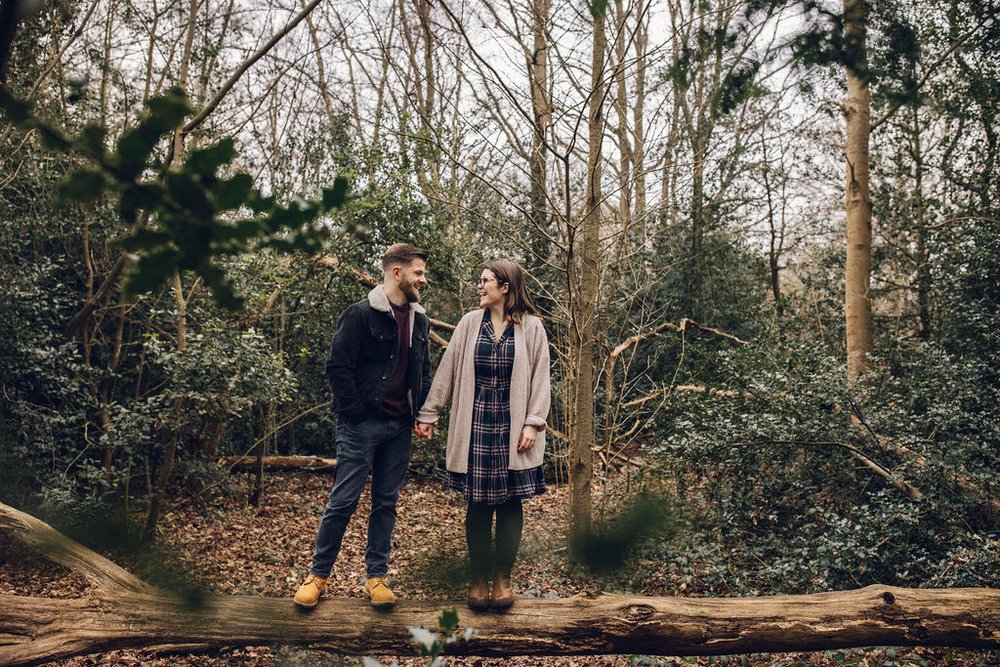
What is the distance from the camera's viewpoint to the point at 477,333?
3371 mm

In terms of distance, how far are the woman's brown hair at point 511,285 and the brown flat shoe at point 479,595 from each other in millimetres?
1242

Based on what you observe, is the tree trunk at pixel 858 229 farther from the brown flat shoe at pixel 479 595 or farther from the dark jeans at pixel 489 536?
the brown flat shoe at pixel 479 595

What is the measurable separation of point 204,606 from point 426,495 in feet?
15.5

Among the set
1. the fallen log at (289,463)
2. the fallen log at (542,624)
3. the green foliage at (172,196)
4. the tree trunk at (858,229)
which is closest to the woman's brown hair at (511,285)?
the fallen log at (542,624)

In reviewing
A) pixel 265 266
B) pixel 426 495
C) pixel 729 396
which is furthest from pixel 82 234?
pixel 729 396

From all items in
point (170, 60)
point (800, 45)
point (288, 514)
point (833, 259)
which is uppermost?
point (170, 60)

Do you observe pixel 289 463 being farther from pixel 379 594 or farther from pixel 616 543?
pixel 616 543

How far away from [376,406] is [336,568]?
305 centimetres

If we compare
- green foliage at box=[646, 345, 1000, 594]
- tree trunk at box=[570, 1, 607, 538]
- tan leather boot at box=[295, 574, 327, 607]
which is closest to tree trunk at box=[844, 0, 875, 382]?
green foliage at box=[646, 345, 1000, 594]

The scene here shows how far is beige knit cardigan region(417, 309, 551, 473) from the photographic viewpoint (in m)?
3.27

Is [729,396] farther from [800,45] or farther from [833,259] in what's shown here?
[833,259]

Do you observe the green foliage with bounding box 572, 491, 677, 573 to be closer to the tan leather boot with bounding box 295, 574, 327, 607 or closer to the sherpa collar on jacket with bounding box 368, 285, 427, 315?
the tan leather boot with bounding box 295, 574, 327, 607

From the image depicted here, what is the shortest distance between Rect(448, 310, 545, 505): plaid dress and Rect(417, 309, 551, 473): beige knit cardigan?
1.1 inches

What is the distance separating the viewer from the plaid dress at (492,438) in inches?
127
